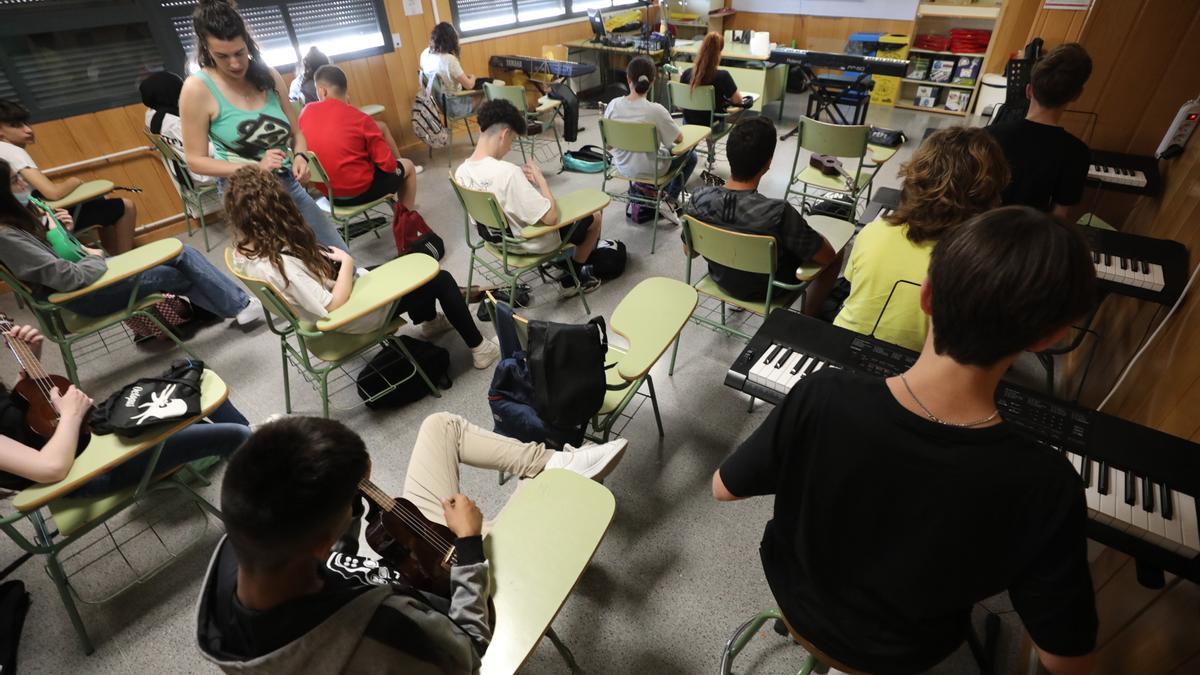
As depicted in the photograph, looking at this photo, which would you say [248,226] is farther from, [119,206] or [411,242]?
[119,206]

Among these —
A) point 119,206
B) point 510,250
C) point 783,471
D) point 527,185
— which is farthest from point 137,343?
point 783,471

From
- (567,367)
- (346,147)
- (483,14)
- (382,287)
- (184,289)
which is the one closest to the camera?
(567,367)

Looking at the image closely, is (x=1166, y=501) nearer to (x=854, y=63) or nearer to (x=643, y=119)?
(x=643, y=119)

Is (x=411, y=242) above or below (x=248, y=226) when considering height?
below

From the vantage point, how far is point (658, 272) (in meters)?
3.39

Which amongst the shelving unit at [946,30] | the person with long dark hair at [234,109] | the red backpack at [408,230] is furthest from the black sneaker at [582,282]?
the shelving unit at [946,30]

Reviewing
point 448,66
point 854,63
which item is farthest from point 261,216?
point 854,63

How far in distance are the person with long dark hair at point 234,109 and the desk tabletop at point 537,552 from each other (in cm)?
175

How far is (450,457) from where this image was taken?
1603mm

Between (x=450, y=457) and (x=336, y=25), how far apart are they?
4927 mm

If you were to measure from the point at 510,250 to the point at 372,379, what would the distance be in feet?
3.04

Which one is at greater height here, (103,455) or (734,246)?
(734,246)

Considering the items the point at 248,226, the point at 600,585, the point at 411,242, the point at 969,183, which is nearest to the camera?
the point at 969,183

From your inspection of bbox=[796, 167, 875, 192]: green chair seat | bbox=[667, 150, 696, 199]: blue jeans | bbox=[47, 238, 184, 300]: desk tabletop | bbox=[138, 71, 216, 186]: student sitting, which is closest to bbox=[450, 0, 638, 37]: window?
bbox=[138, 71, 216, 186]: student sitting
